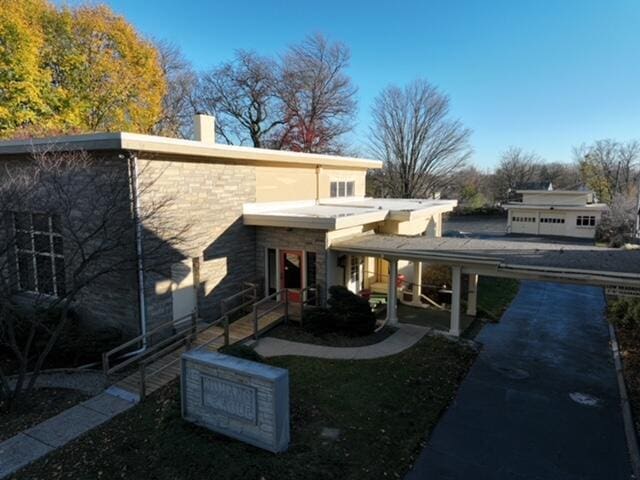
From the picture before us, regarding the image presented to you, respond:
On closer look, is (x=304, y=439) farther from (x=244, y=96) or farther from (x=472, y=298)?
(x=244, y=96)

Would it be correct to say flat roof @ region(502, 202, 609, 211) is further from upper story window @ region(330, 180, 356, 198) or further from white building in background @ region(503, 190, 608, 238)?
upper story window @ region(330, 180, 356, 198)

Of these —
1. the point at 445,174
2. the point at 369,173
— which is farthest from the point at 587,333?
the point at 369,173

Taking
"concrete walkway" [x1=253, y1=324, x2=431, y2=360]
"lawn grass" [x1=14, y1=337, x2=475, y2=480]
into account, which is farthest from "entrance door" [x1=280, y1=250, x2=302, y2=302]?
"lawn grass" [x1=14, y1=337, x2=475, y2=480]

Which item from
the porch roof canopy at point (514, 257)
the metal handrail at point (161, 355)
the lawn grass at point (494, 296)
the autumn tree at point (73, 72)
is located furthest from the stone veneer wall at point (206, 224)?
the autumn tree at point (73, 72)

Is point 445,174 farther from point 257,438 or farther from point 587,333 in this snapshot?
point 257,438

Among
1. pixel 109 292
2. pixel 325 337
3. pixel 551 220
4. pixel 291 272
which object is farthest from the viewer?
pixel 551 220

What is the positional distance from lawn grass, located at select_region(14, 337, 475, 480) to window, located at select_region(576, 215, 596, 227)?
35.3 meters

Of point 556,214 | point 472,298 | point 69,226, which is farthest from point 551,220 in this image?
point 69,226

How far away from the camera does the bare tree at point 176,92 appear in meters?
→ 35.3

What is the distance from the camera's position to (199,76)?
39125mm

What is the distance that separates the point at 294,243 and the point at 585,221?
115ft

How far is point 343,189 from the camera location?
2222cm

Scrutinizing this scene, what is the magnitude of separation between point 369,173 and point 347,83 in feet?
30.9

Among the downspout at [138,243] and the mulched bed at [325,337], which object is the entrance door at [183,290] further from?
the mulched bed at [325,337]
